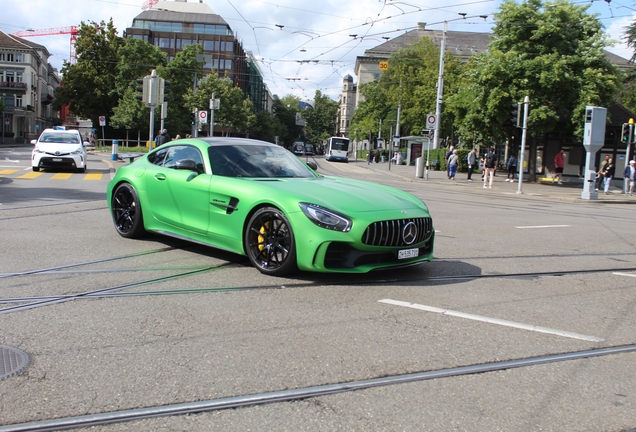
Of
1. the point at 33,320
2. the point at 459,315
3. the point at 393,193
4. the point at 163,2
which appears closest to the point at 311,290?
the point at 459,315

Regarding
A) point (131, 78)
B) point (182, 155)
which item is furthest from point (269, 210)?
point (131, 78)

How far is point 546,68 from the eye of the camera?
1189 inches

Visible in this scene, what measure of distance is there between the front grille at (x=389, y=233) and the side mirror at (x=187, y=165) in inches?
92.8

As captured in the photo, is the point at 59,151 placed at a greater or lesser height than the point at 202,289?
greater

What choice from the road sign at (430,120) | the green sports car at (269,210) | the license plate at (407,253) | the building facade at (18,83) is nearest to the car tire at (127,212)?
the green sports car at (269,210)

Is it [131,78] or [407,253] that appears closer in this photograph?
Answer: [407,253]

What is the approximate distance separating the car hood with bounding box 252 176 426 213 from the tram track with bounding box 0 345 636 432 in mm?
2436

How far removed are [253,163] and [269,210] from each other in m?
1.26

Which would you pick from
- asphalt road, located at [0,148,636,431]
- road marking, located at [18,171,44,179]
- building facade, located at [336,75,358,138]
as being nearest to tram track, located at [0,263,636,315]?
asphalt road, located at [0,148,636,431]

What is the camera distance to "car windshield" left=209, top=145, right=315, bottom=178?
7.09m

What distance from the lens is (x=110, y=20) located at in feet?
227

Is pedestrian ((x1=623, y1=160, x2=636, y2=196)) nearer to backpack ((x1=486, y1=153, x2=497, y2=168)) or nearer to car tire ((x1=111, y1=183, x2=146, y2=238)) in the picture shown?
backpack ((x1=486, y1=153, x2=497, y2=168))

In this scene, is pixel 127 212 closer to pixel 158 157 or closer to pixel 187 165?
pixel 158 157

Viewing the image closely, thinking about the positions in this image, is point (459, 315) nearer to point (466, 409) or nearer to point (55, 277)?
point (466, 409)
